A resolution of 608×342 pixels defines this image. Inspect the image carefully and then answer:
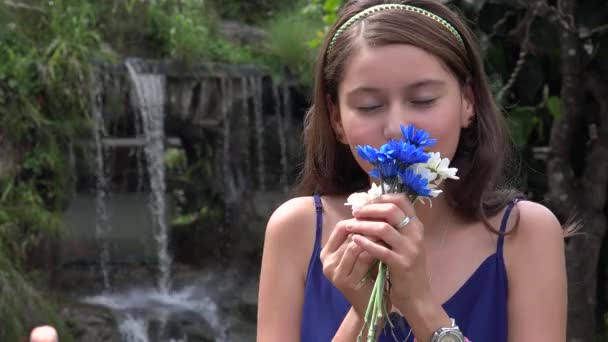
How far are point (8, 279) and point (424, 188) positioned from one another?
210 inches

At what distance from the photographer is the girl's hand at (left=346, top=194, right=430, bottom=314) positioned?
1.38 m

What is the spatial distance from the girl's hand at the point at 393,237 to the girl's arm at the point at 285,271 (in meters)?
0.34

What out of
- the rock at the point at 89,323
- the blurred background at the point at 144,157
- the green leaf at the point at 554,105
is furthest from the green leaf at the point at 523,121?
the rock at the point at 89,323

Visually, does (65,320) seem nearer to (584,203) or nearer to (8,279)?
(8,279)

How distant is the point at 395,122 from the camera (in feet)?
4.96

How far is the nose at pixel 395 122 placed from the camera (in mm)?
1511

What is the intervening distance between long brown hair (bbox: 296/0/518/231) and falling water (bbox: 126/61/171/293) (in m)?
6.81

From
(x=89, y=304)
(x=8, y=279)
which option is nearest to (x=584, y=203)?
(x=8, y=279)

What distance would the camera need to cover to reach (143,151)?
8867 millimetres

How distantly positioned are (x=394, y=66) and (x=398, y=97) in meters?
0.06

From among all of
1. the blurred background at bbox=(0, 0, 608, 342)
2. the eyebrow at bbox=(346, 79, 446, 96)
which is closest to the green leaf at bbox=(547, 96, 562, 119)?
the blurred background at bbox=(0, 0, 608, 342)

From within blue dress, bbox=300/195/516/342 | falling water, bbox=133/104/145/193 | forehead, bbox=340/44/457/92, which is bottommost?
falling water, bbox=133/104/145/193

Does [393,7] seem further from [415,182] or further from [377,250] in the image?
[377,250]

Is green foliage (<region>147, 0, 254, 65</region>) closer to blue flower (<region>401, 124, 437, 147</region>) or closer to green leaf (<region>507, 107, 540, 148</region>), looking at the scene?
green leaf (<region>507, 107, 540, 148</region>)
